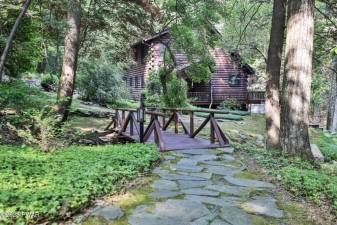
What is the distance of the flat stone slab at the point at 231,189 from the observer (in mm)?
4465

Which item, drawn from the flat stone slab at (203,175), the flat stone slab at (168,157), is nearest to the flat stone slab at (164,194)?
the flat stone slab at (203,175)

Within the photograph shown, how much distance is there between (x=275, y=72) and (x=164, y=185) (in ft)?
14.4

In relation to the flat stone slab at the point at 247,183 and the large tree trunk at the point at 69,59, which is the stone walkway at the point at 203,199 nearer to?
the flat stone slab at the point at 247,183

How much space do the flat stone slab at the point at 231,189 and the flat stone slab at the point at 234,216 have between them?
610 millimetres

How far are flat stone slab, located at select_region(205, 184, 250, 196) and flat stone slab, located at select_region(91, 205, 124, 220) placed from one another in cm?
144

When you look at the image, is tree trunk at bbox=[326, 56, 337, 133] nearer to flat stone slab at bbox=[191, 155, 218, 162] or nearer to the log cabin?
the log cabin

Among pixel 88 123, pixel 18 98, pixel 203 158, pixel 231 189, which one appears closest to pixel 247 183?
pixel 231 189

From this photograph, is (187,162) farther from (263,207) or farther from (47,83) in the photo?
(47,83)

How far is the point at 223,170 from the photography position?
18.6 feet

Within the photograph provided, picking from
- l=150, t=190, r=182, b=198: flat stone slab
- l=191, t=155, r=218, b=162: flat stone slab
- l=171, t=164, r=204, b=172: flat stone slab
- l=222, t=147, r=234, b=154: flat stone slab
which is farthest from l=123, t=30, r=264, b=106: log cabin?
l=150, t=190, r=182, b=198: flat stone slab

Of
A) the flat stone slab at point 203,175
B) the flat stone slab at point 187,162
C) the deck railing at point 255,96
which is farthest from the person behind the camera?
the deck railing at point 255,96

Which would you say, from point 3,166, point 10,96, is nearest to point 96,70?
point 10,96

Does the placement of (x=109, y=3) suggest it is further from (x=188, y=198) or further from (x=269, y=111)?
(x=188, y=198)

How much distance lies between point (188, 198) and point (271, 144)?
406 centimetres
